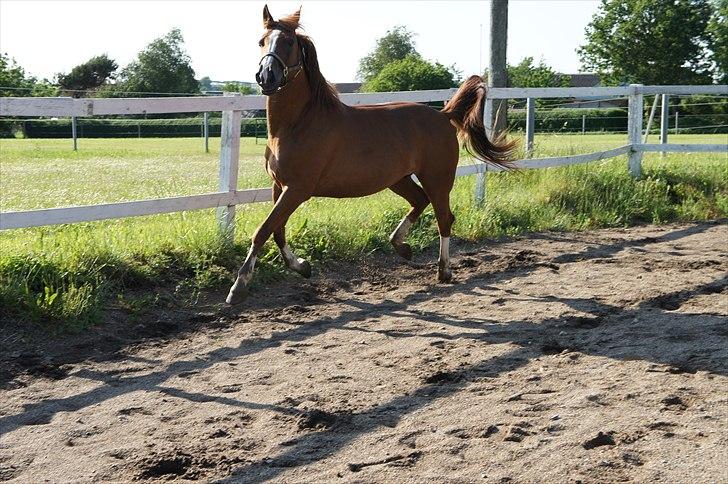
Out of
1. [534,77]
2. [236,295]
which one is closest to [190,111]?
[236,295]

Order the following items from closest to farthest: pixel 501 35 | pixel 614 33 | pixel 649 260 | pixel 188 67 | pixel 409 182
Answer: pixel 409 182 → pixel 649 260 → pixel 501 35 → pixel 614 33 → pixel 188 67

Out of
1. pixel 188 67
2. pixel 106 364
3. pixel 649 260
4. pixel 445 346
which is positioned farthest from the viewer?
pixel 188 67

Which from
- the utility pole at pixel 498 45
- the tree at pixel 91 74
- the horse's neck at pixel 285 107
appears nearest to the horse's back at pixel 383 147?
the horse's neck at pixel 285 107

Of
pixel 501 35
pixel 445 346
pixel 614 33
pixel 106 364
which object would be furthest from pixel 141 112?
pixel 614 33

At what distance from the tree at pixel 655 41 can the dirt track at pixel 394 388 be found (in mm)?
A: 55713

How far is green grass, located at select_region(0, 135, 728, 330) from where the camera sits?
6848mm

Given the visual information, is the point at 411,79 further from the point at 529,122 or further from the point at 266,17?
the point at 266,17

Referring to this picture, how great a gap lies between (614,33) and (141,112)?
195 ft

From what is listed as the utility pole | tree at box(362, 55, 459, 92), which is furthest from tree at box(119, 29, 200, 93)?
the utility pole

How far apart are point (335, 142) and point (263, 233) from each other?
103cm

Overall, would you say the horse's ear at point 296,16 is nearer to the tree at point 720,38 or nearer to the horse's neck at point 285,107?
the horse's neck at point 285,107

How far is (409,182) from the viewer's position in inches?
345

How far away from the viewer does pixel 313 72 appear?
7398mm

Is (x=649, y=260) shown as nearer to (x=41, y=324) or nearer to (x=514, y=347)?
(x=514, y=347)
